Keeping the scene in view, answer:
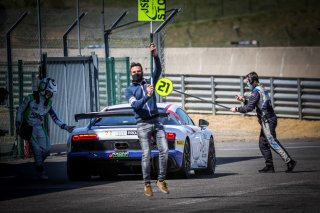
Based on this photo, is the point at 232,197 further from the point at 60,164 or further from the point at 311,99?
the point at 311,99

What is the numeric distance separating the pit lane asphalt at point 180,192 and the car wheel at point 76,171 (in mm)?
148

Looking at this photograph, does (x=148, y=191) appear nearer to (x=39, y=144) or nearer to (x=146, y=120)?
(x=146, y=120)

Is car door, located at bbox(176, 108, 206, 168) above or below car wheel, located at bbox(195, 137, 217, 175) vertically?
above

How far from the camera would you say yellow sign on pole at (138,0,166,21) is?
2373 centimetres

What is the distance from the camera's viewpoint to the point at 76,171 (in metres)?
17.5

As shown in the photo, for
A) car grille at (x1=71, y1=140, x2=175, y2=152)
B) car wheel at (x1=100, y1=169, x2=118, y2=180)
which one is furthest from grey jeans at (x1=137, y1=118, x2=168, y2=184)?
car wheel at (x1=100, y1=169, x2=118, y2=180)

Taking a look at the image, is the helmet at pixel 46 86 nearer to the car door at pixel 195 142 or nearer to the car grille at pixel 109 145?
the car grille at pixel 109 145

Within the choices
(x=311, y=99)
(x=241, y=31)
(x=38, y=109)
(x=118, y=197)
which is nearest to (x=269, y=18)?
(x=241, y=31)

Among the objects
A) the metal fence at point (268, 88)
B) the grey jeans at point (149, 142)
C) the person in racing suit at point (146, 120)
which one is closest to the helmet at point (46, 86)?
the person in racing suit at point (146, 120)

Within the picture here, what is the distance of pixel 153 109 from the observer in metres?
15.1

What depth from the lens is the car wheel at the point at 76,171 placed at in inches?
687

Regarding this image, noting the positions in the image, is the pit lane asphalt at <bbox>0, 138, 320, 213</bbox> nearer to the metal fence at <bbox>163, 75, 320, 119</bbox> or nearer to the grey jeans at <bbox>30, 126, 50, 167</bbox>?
the grey jeans at <bbox>30, 126, 50, 167</bbox>

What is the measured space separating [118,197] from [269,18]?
1959 inches

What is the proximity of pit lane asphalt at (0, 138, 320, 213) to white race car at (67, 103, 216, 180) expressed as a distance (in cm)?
22
